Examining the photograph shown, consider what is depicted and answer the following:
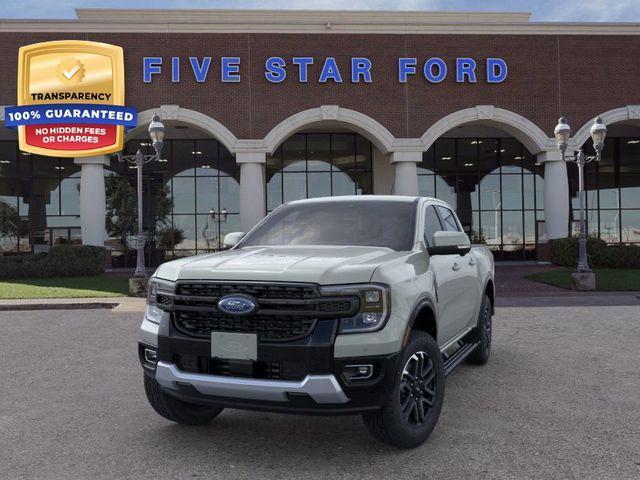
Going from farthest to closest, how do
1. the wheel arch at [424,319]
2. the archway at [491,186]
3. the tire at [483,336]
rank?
the archway at [491,186] < the tire at [483,336] < the wheel arch at [424,319]

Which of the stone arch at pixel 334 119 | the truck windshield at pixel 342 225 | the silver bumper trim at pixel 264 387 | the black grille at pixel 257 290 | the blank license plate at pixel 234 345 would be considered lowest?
the silver bumper trim at pixel 264 387

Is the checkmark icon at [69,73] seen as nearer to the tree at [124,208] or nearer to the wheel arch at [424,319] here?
the tree at [124,208]

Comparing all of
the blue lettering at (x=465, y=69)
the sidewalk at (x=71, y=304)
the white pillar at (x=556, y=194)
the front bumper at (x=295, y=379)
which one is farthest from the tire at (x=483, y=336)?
the white pillar at (x=556, y=194)

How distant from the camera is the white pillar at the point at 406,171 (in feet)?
77.4

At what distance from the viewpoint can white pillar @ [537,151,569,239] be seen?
24078 mm

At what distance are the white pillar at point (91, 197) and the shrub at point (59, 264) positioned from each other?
5.08 ft

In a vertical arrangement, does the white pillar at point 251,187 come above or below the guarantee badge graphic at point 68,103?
below

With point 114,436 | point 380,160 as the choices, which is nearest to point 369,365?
point 114,436

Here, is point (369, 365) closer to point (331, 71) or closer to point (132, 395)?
point (132, 395)

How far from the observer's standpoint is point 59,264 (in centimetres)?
2042

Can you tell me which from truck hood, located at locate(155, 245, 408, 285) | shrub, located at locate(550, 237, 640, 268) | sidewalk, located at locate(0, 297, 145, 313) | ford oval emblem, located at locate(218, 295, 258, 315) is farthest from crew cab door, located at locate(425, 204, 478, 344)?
shrub, located at locate(550, 237, 640, 268)

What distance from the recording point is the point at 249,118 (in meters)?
23.4

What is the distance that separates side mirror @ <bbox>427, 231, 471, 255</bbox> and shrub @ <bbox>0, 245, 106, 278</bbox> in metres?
19.1

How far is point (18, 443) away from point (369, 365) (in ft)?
9.47
